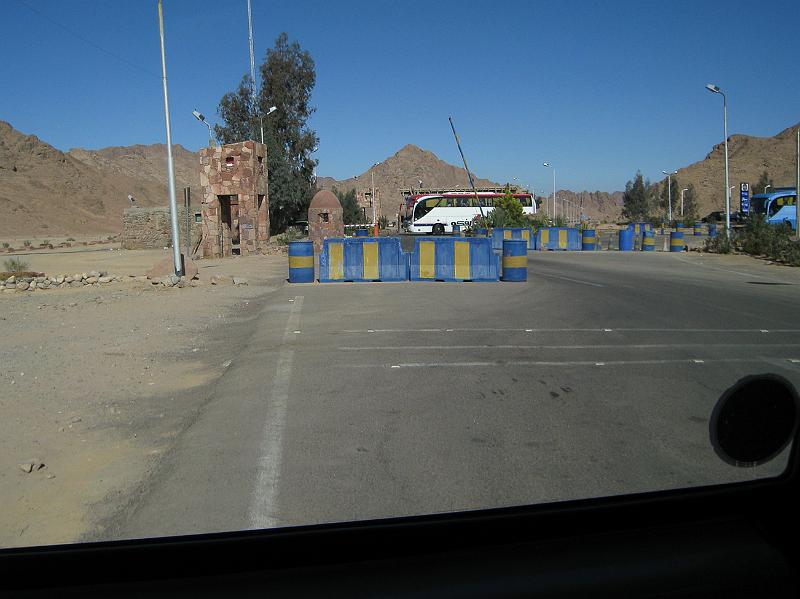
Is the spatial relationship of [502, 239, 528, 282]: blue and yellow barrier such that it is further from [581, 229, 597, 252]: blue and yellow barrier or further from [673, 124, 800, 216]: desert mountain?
[673, 124, 800, 216]: desert mountain

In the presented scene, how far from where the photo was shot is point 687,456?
544 centimetres

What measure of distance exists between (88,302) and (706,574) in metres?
16.1

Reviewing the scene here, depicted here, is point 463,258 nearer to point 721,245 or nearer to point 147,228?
point 721,245

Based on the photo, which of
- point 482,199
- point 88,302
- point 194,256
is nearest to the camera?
point 88,302

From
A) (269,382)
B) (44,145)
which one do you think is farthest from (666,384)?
(44,145)

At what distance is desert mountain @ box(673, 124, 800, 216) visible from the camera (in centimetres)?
11100

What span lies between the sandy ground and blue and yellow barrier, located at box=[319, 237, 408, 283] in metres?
3.77

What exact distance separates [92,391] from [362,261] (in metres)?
13.1

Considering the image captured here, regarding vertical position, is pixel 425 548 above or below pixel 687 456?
above

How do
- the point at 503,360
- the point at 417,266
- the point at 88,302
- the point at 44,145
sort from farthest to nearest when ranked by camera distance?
the point at 44,145, the point at 417,266, the point at 88,302, the point at 503,360

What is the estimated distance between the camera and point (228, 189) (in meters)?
34.6

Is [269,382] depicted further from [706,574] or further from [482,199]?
[482,199]

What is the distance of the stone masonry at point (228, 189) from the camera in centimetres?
3431

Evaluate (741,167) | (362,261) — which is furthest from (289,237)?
(741,167)
